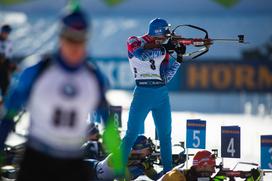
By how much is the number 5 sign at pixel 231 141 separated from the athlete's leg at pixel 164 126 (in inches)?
24.9

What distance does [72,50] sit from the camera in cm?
536

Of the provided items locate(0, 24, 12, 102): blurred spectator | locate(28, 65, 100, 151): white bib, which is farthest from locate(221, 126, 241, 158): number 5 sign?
locate(0, 24, 12, 102): blurred spectator

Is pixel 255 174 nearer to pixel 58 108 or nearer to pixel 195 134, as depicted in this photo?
pixel 195 134

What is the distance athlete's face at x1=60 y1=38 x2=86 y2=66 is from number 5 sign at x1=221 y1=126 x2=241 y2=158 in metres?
4.51

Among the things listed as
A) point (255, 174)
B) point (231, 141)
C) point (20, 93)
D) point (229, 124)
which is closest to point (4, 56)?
point (229, 124)

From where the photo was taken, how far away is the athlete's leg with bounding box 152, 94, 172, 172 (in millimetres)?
9406

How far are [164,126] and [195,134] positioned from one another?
68cm

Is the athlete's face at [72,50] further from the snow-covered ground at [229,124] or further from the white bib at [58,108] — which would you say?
the snow-covered ground at [229,124]

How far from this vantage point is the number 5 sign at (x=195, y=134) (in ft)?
32.8

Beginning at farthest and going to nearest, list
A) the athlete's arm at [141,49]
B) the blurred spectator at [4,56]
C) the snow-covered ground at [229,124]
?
1. the blurred spectator at [4,56]
2. the snow-covered ground at [229,124]
3. the athlete's arm at [141,49]

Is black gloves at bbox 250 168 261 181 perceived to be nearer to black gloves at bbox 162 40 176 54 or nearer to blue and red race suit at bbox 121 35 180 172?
blue and red race suit at bbox 121 35 180 172

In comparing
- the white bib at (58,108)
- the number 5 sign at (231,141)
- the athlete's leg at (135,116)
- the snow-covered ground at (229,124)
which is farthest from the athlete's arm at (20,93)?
the snow-covered ground at (229,124)

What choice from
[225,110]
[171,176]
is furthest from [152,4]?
[171,176]

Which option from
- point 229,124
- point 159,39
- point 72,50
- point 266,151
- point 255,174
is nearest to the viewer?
point 72,50
